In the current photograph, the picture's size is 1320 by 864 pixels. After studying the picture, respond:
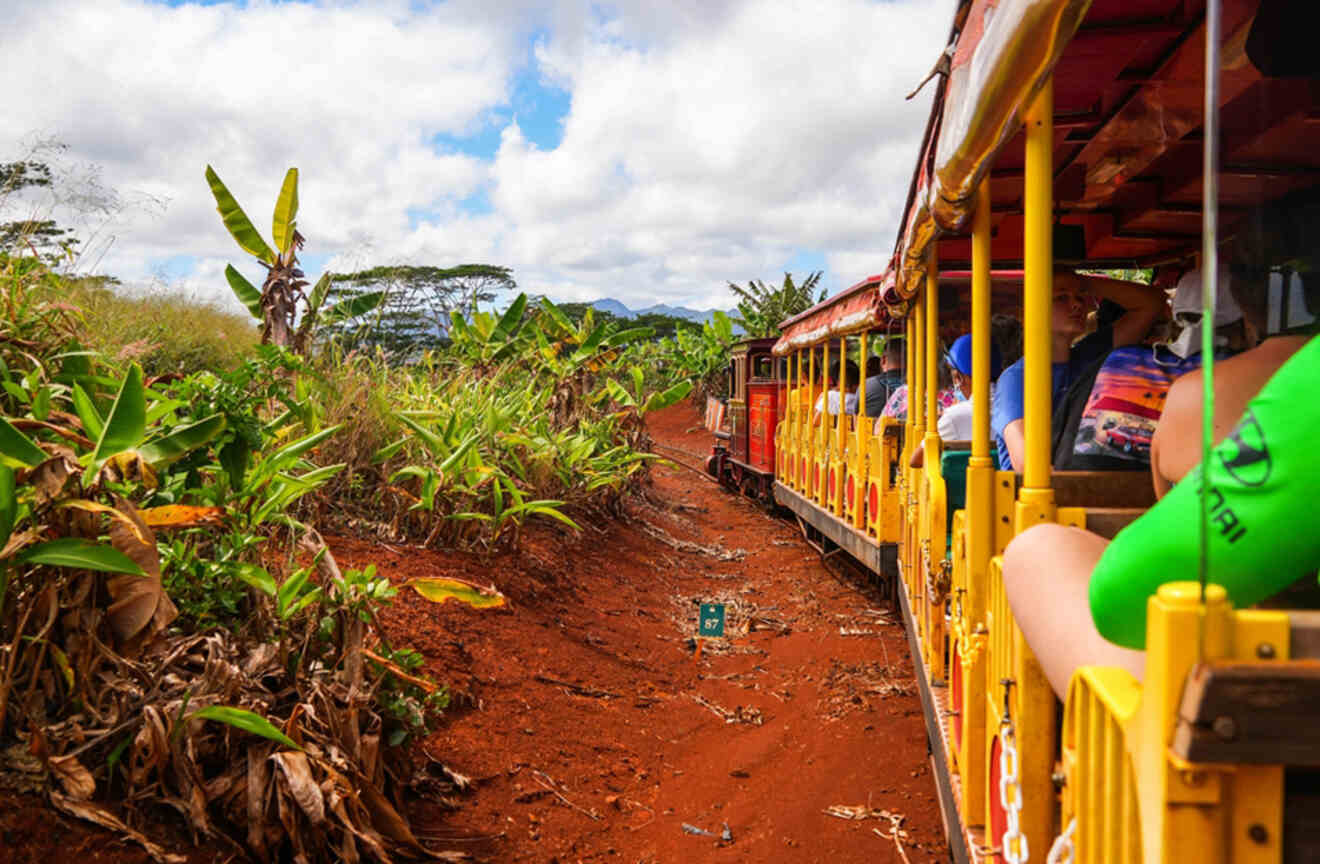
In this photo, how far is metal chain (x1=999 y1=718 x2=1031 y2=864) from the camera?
1.62 meters

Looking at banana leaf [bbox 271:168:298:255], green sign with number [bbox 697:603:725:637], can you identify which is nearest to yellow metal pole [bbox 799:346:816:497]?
green sign with number [bbox 697:603:725:637]

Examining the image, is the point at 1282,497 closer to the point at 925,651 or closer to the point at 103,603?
the point at 103,603

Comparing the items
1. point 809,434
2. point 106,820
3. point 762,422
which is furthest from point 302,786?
point 762,422

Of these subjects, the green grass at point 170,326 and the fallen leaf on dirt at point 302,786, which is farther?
the green grass at point 170,326

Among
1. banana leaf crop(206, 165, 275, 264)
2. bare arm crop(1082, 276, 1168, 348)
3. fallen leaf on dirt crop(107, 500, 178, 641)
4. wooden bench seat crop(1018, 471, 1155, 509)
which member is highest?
banana leaf crop(206, 165, 275, 264)

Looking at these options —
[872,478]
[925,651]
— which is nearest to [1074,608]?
[925,651]

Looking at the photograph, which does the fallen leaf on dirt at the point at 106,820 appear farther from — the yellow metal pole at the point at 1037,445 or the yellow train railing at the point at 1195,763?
the yellow train railing at the point at 1195,763

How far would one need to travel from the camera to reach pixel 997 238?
4.49m

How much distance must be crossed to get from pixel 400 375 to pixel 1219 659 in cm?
746

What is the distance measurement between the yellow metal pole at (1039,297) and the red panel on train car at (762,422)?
33.5ft

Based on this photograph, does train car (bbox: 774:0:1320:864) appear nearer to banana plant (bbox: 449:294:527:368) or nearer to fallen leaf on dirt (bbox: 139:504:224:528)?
fallen leaf on dirt (bbox: 139:504:224:528)

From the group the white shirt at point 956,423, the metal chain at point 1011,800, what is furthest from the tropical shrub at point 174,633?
the white shirt at point 956,423

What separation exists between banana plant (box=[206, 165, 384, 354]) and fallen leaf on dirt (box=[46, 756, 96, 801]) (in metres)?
3.50

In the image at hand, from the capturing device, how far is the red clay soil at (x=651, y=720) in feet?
12.3
